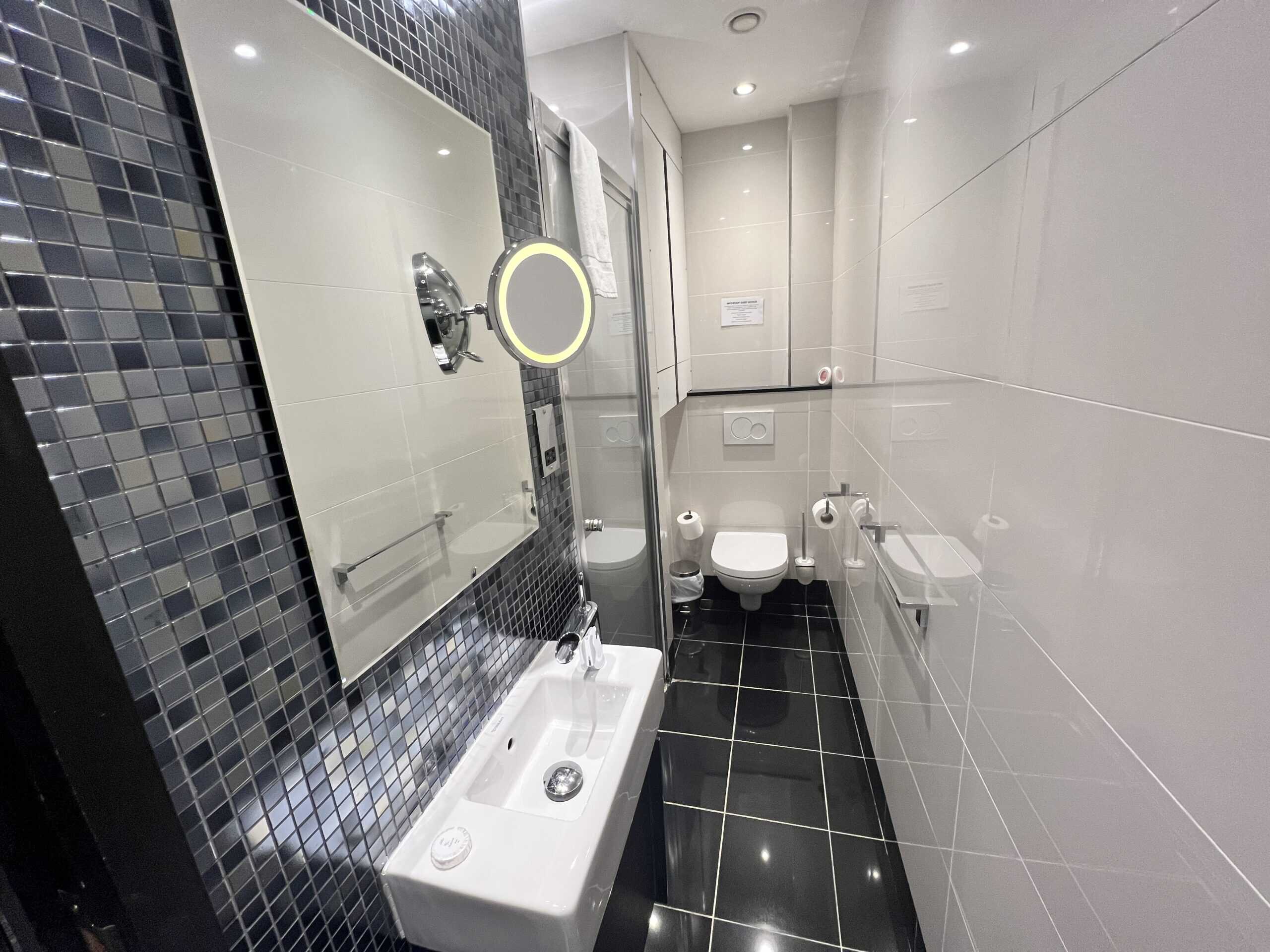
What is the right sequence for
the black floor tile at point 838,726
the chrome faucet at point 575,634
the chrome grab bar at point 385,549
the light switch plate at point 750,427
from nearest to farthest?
the chrome grab bar at point 385,549
the chrome faucet at point 575,634
the black floor tile at point 838,726
the light switch plate at point 750,427

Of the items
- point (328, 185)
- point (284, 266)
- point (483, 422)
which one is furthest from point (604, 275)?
point (284, 266)

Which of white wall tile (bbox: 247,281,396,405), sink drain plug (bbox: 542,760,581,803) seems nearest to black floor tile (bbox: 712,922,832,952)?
A: sink drain plug (bbox: 542,760,581,803)

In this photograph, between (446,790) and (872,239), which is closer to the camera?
(446,790)

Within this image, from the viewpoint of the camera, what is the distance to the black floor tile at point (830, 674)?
2250 mm

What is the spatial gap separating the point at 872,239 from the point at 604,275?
2.96 ft

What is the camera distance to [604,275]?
1549 millimetres

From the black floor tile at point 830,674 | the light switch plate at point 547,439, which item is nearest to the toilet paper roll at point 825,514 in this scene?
the black floor tile at point 830,674

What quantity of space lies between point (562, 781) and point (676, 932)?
0.68 meters

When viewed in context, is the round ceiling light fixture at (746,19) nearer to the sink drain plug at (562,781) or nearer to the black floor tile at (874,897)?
the sink drain plug at (562,781)

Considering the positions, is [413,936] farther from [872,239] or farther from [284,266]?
[872,239]

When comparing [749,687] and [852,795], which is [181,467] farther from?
[749,687]

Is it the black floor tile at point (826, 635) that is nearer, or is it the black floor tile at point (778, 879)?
the black floor tile at point (778, 879)

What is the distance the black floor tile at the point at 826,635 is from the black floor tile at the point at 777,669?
0.24 feet

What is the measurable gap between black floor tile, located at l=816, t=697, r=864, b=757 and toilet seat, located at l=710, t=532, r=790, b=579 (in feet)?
2.08
